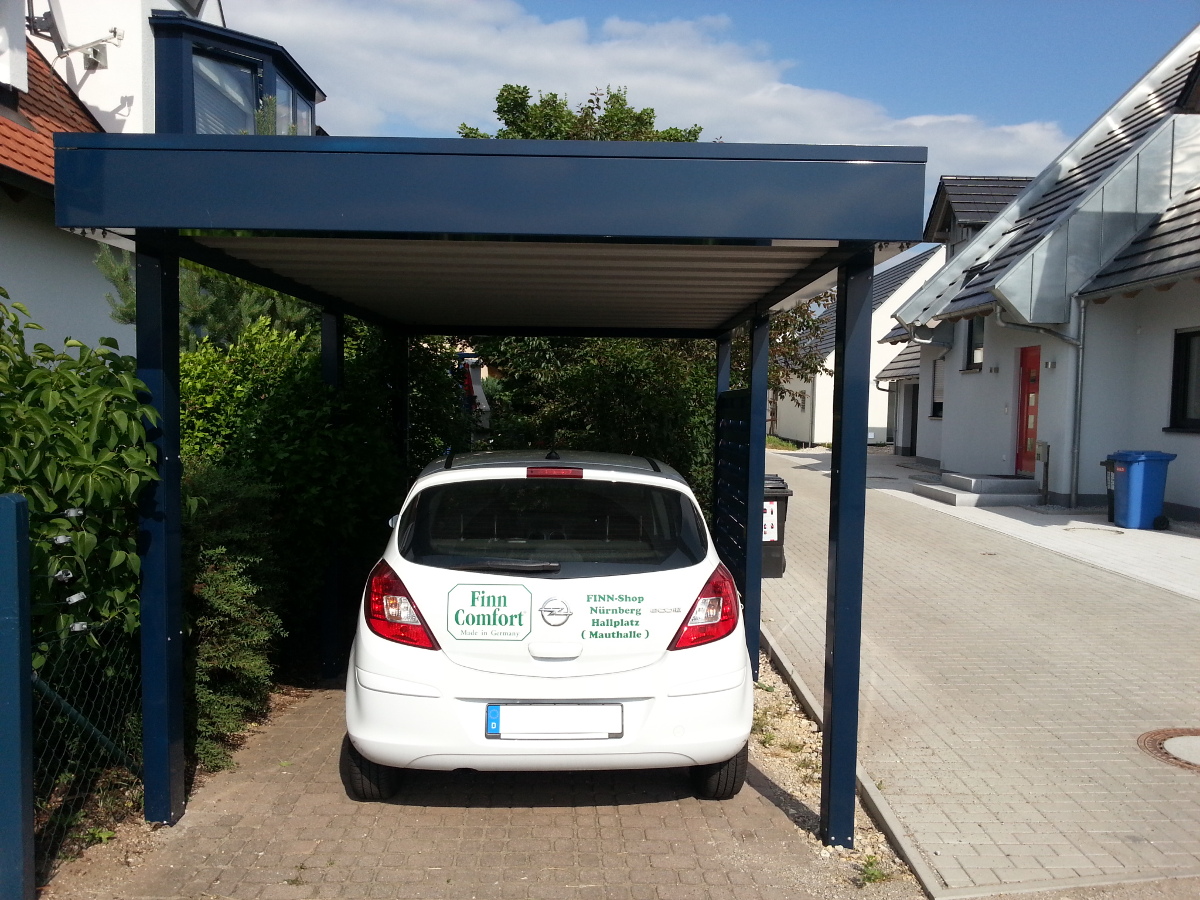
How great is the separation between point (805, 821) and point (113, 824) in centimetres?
296

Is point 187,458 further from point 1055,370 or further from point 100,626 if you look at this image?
point 1055,370

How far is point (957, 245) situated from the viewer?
23.1 m

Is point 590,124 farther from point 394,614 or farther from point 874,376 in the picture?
point 874,376

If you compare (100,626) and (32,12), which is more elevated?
(32,12)

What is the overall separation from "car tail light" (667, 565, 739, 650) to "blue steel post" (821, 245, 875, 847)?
429mm

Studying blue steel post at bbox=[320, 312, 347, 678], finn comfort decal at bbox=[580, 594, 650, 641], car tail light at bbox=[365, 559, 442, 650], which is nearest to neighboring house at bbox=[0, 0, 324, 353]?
blue steel post at bbox=[320, 312, 347, 678]

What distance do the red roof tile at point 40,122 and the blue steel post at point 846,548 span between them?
757 centimetres

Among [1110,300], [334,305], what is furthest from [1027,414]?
[334,305]

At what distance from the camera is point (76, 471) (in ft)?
12.1

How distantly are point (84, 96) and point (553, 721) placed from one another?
13.7m

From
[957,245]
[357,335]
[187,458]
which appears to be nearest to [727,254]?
[187,458]

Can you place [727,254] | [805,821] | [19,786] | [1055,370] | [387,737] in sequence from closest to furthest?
[19,786]
[387,737]
[805,821]
[727,254]
[1055,370]

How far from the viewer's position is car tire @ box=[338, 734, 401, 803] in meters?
4.47

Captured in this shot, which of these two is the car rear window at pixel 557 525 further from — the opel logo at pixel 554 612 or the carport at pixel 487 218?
the carport at pixel 487 218
